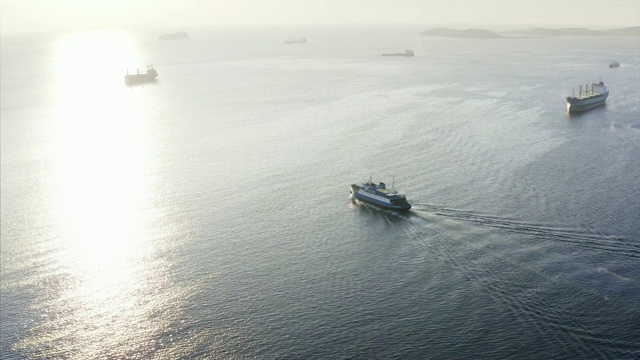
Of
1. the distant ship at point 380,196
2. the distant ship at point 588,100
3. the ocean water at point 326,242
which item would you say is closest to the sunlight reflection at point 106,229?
the ocean water at point 326,242

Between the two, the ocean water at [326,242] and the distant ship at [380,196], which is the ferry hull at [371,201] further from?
the ocean water at [326,242]

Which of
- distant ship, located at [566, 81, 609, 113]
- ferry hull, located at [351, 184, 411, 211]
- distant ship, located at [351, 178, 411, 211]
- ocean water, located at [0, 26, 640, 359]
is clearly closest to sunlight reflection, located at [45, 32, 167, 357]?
ocean water, located at [0, 26, 640, 359]

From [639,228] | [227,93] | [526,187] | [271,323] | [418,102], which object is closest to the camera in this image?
[271,323]

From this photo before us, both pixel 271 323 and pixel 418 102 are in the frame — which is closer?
pixel 271 323

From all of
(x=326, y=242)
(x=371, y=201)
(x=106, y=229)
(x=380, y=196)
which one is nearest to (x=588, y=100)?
(x=371, y=201)

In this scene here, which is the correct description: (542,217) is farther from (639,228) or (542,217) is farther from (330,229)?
(330,229)

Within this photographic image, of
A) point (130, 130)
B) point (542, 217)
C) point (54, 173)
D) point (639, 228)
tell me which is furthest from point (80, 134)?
point (639, 228)

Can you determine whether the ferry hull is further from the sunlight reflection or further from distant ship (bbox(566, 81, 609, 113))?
distant ship (bbox(566, 81, 609, 113))
